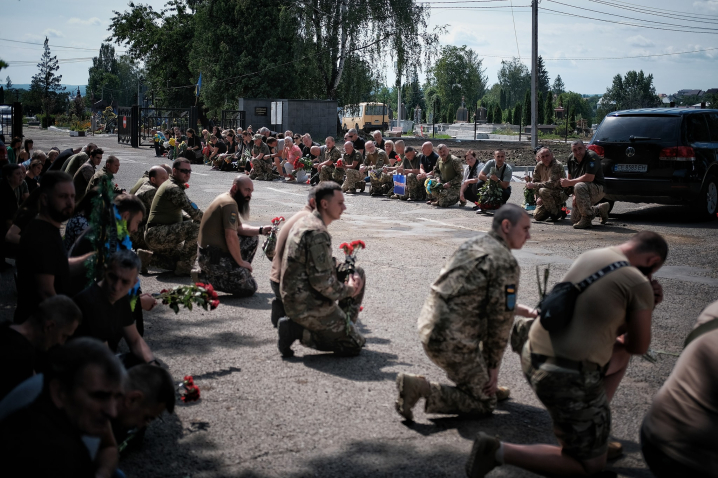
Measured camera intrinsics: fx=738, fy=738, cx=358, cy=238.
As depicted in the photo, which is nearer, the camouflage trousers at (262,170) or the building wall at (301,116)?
the camouflage trousers at (262,170)

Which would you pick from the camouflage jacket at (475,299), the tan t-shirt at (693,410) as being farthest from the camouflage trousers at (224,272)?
the tan t-shirt at (693,410)

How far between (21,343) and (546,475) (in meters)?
2.96

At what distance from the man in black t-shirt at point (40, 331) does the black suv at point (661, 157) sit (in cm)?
1298

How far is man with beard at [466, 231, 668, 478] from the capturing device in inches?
164

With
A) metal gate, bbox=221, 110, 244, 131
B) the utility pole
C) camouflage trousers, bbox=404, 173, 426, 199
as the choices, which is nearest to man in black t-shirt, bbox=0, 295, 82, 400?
camouflage trousers, bbox=404, 173, 426, 199

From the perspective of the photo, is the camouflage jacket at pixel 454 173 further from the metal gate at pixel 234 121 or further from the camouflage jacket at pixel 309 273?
the metal gate at pixel 234 121

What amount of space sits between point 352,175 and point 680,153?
9.44m

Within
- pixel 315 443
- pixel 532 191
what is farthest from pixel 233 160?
pixel 315 443

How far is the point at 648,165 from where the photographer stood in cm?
1464

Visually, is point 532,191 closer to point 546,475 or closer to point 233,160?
point 546,475

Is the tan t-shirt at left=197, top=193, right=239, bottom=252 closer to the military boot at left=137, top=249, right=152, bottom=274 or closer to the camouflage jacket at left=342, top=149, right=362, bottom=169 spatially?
the military boot at left=137, top=249, right=152, bottom=274

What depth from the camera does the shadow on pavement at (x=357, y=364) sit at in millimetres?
6312

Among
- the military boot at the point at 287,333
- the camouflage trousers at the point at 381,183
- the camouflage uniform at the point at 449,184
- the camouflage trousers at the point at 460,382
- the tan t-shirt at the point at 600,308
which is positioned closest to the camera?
the tan t-shirt at the point at 600,308

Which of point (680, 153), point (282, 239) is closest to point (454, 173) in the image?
point (680, 153)
